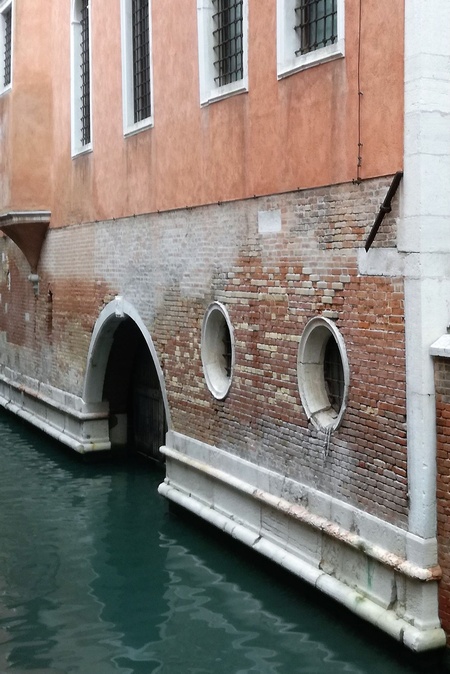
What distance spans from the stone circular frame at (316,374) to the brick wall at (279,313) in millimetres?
94

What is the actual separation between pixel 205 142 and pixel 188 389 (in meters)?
2.37

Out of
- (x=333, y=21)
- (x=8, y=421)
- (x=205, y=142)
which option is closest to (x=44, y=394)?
(x=8, y=421)

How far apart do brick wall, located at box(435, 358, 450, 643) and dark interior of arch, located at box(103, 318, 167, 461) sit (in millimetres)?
6445

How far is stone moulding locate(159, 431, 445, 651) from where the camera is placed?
6426 millimetres

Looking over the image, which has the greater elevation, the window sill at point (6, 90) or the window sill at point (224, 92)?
the window sill at point (6, 90)

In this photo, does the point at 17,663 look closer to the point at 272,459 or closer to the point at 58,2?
the point at 272,459

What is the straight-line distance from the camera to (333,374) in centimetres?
777

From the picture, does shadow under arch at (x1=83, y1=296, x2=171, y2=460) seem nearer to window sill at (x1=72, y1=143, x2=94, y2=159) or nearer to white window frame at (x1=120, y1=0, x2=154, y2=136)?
window sill at (x1=72, y1=143, x2=94, y2=159)

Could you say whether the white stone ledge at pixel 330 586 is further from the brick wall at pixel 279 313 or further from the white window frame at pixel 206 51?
the white window frame at pixel 206 51

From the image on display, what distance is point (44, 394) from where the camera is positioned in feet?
48.9

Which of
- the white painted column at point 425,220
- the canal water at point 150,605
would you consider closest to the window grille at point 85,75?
the canal water at point 150,605

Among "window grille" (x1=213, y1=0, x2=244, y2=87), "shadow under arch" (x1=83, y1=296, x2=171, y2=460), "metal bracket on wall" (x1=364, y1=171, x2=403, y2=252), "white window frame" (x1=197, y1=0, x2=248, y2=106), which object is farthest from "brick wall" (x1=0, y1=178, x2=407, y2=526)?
"window grille" (x1=213, y1=0, x2=244, y2=87)

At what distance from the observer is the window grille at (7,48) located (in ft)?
50.1

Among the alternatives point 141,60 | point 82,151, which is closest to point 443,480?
point 141,60
